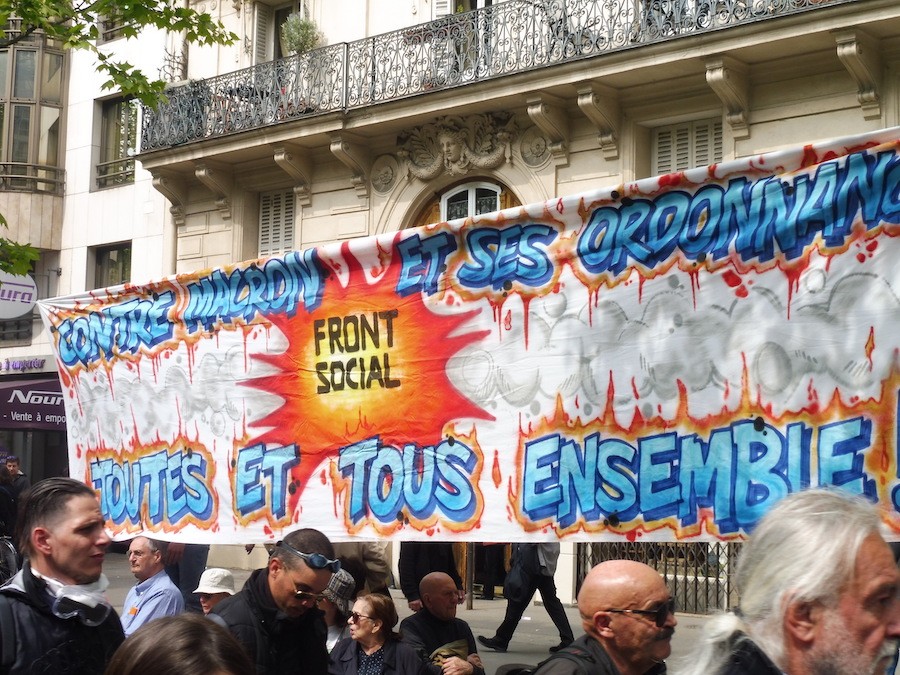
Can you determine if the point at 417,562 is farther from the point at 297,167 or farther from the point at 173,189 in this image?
the point at 173,189

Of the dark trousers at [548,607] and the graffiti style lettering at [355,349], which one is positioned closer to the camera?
the graffiti style lettering at [355,349]

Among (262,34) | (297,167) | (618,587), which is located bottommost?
(618,587)

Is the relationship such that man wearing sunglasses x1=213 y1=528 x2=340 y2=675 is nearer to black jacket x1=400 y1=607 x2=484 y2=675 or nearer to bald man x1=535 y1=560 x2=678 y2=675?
bald man x1=535 y1=560 x2=678 y2=675

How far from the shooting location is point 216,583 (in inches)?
294

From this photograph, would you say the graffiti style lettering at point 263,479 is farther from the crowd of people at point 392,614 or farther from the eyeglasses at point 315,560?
the eyeglasses at point 315,560

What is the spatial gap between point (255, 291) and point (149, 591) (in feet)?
6.41

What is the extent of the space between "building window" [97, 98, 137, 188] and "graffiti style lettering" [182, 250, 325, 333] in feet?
56.3

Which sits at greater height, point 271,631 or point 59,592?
point 59,592

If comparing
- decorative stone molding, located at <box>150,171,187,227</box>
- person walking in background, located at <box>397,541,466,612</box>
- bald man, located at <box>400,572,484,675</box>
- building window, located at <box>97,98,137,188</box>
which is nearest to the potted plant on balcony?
decorative stone molding, located at <box>150,171,187,227</box>

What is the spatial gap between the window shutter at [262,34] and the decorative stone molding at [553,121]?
5.95 metres

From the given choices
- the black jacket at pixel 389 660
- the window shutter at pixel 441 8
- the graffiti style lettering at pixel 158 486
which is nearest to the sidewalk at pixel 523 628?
the black jacket at pixel 389 660

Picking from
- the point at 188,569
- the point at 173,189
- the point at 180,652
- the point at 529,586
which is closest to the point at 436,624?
the point at 188,569

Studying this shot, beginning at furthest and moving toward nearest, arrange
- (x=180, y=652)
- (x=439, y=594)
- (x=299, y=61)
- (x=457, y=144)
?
(x=299, y=61)
(x=457, y=144)
(x=439, y=594)
(x=180, y=652)

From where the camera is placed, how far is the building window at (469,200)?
17.3 m
